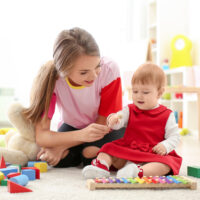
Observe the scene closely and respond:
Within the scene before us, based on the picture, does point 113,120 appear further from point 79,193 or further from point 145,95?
point 79,193

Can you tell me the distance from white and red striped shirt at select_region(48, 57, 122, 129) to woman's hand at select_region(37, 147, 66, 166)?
0.45ft

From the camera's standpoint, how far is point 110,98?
1.39 m

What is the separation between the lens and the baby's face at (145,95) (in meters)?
1.21

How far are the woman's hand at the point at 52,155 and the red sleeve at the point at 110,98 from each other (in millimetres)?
236

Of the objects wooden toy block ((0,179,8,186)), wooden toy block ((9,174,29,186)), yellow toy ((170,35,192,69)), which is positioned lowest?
wooden toy block ((0,179,8,186))

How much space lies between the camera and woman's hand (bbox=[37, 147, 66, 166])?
134 cm

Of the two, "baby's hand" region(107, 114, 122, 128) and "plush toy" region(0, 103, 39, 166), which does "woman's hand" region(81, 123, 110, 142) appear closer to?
"baby's hand" region(107, 114, 122, 128)

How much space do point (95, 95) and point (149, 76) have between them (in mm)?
292

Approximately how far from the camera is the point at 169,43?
154 inches

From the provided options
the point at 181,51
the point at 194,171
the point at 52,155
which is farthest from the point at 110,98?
the point at 181,51

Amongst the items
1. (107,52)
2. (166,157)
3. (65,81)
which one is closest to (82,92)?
(65,81)

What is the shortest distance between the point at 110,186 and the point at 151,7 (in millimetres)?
3465

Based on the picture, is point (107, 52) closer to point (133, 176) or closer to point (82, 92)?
point (82, 92)

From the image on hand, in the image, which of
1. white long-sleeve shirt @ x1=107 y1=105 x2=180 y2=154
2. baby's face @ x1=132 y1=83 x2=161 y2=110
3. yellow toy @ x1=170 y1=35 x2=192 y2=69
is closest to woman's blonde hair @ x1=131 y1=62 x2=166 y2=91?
baby's face @ x1=132 y1=83 x2=161 y2=110
